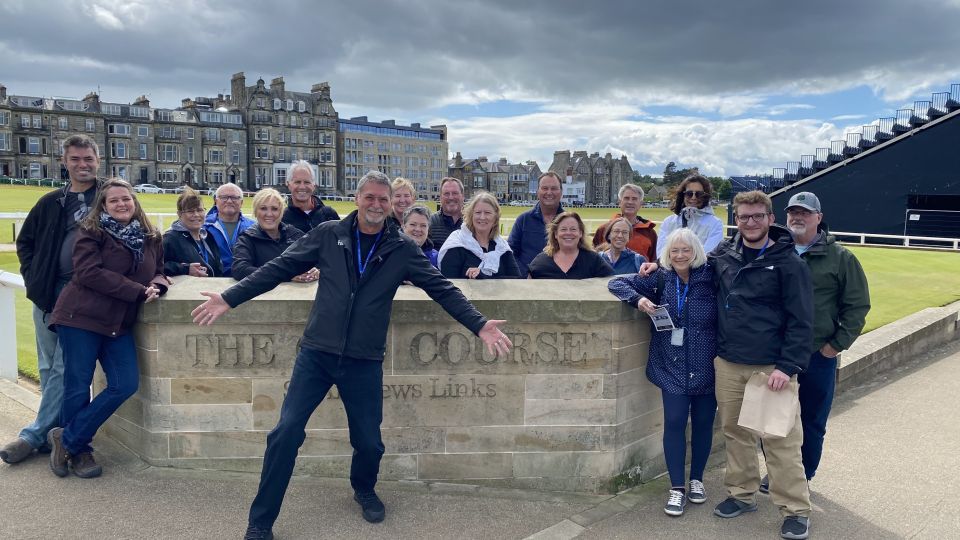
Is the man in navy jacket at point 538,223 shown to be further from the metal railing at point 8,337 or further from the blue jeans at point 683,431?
the metal railing at point 8,337

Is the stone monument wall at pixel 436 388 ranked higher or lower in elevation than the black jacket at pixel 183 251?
lower

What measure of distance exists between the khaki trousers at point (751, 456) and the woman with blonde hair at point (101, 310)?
3369 mm

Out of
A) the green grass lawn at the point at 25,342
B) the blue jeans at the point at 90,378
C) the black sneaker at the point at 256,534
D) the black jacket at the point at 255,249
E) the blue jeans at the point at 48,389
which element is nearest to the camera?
the black sneaker at the point at 256,534

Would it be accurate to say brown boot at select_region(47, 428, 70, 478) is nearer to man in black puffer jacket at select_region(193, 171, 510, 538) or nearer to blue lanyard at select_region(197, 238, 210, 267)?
man in black puffer jacket at select_region(193, 171, 510, 538)

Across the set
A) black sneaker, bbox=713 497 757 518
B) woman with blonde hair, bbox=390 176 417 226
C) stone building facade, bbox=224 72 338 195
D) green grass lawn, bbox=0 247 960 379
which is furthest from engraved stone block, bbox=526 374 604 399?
stone building facade, bbox=224 72 338 195

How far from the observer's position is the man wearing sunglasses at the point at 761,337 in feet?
12.4

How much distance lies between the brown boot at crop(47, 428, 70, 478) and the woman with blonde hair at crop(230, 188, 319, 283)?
1.42 m

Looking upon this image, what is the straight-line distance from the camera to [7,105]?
245 feet

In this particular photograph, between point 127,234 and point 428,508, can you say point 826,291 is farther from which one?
point 127,234

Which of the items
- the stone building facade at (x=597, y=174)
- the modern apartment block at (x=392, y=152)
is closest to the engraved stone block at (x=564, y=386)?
the modern apartment block at (x=392, y=152)

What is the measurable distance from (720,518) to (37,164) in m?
89.9

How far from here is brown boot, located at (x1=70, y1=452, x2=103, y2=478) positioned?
13.5ft

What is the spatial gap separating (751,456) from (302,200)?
3.88 meters

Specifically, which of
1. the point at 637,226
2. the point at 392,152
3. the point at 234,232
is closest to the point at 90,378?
the point at 234,232
